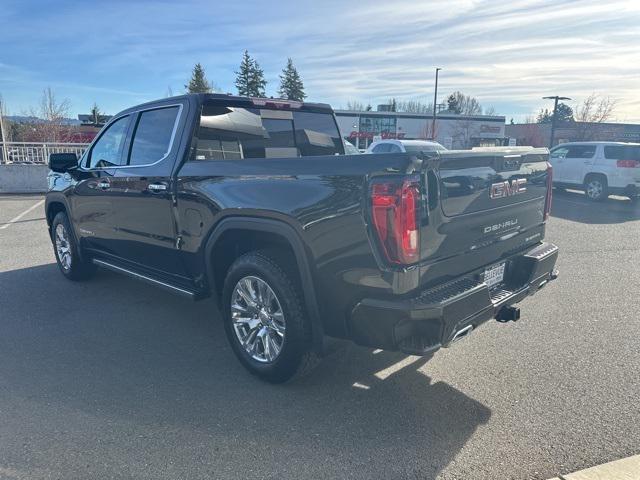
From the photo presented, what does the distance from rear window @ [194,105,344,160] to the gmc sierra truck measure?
0.01 m

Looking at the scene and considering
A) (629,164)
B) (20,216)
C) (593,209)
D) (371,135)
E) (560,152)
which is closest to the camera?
(20,216)

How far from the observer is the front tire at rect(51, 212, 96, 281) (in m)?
5.74

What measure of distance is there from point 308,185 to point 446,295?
1018mm

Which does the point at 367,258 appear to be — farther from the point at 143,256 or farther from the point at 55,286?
the point at 55,286

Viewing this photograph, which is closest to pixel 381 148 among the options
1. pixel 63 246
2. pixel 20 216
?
pixel 20 216

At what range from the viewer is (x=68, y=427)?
2.92 metres

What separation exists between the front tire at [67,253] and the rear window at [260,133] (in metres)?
2.63

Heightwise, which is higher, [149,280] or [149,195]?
[149,195]

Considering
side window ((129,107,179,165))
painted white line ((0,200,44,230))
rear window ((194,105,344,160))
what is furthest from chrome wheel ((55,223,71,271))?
painted white line ((0,200,44,230))

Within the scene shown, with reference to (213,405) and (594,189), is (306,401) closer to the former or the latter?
(213,405)

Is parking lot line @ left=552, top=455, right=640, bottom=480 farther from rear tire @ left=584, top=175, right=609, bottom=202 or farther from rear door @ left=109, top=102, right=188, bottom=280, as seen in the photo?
rear tire @ left=584, top=175, right=609, bottom=202

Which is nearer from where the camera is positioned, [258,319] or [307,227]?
[307,227]

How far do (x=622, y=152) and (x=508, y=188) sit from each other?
41.6 ft

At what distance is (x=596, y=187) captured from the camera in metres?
14.2
